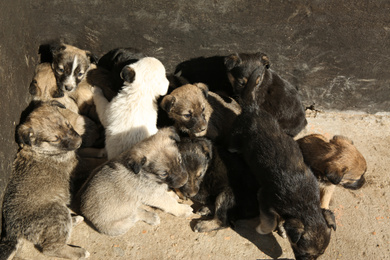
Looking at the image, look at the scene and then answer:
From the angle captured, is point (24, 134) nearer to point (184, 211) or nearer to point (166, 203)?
point (166, 203)

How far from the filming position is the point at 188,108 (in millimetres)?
5770

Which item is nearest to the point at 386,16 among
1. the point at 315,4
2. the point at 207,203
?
the point at 315,4

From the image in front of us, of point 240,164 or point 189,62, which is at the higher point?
point 189,62

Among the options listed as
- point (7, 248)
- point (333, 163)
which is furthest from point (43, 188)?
point (333, 163)

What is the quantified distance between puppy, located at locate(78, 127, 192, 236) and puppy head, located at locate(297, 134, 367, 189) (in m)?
2.09

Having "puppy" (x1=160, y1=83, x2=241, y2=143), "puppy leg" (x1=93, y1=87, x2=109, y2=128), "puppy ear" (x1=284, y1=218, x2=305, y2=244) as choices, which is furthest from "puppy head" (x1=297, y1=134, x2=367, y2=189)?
"puppy leg" (x1=93, y1=87, x2=109, y2=128)

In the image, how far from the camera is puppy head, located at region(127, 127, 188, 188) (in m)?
4.71

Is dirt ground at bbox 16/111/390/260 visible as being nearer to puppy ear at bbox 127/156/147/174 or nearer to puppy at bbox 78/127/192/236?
puppy at bbox 78/127/192/236

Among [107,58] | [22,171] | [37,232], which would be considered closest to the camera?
[37,232]

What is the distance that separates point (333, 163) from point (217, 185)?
69.4 inches

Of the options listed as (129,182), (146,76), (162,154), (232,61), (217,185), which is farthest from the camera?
(232,61)

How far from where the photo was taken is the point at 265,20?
5918mm

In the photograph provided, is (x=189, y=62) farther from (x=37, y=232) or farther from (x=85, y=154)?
(x=37, y=232)

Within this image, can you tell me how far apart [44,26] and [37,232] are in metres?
3.42
